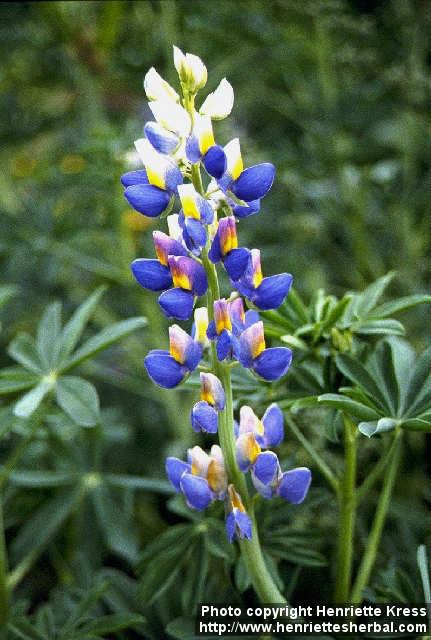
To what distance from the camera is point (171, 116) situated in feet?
2.62

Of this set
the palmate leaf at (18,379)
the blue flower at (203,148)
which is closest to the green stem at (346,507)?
the blue flower at (203,148)

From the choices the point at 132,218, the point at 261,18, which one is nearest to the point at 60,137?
the point at 132,218

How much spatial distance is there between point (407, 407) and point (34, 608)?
3.24 ft

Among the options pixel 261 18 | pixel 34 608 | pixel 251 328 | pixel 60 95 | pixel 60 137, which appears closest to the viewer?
pixel 251 328

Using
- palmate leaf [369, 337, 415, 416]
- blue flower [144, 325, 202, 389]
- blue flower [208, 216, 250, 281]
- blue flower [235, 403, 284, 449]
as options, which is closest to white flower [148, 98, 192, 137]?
blue flower [208, 216, 250, 281]

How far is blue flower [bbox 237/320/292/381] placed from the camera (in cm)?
81

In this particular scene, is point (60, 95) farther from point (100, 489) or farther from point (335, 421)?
point (335, 421)

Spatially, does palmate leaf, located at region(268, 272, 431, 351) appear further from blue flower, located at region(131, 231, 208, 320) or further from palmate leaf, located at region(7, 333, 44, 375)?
palmate leaf, located at region(7, 333, 44, 375)

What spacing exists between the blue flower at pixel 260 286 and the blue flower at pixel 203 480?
178 mm

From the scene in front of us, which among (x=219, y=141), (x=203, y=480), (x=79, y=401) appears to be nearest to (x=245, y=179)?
(x=203, y=480)

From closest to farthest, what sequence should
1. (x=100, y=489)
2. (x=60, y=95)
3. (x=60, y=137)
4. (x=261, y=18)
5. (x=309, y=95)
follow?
(x=100, y=489), (x=261, y=18), (x=309, y=95), (x=60, y=137), (x=60, y=95)

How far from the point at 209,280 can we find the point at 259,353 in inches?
3.9

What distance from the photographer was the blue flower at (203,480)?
807 mm

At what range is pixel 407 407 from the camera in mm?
958
